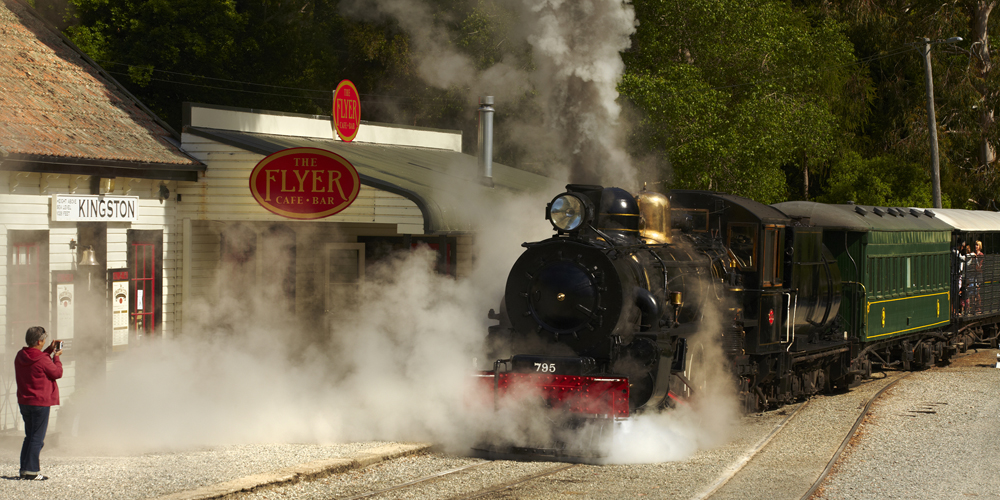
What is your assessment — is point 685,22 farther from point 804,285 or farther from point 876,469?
point 876,469

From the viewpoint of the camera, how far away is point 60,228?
11.6 metres

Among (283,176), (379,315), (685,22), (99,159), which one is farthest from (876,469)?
(685,22)

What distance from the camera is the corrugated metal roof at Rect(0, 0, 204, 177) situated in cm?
1123

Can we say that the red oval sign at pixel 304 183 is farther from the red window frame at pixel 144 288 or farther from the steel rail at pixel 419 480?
the steel rail at pixel 419 480

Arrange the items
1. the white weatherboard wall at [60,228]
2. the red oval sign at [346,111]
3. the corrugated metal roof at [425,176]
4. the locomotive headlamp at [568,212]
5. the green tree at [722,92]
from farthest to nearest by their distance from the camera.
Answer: the green tree at [722,92] < the red oval sign at [346,111] < the corrugated metal roof at [425,176] < the white weatherboard wall at [60,228] < the locomotive headlamp at [568,212]

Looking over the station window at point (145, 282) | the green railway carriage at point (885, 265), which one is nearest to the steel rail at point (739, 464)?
the green railway carriage at point (885, 265)

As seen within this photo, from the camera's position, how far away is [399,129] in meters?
A: 18.6

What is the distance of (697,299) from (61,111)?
8449 mm

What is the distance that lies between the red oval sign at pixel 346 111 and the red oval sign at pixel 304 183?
3.88 m

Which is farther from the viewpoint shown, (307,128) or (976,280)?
(976,280)

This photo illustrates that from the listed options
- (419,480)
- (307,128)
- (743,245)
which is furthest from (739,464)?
(307,128)

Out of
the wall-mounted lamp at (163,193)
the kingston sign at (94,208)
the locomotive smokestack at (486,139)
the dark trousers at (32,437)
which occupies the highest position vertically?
the locomotive smokestack at (486,139)

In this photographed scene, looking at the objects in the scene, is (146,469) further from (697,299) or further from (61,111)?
(61,111)

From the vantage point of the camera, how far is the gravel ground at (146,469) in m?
7.40
